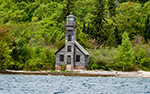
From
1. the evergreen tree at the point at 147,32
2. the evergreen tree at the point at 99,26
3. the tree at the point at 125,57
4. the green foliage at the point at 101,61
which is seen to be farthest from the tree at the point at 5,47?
the evergreen tree at the point at 147,32

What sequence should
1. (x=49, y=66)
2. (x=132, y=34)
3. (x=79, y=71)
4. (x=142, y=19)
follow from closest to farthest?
(x=79, y=71)
(x=49, y=66)
(x=132, y=34)
(x=142, y=19)

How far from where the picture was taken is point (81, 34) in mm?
75500

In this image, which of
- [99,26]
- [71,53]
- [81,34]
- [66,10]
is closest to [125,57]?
[71,53]

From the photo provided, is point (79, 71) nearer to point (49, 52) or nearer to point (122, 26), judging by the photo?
point (49, 52)

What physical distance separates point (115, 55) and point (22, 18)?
44847mm

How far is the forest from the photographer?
198 ft

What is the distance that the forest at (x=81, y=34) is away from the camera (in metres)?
60.4

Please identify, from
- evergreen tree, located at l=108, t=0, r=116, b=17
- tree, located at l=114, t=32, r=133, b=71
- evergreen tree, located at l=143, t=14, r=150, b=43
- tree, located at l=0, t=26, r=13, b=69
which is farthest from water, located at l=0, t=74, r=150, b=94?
evergreen tree, located at l=108, t=0, r=116, b=17

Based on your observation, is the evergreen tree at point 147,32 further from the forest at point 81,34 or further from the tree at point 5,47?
the tree at point 5,47

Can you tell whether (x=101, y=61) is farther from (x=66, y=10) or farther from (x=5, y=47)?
(x=66, y=10)

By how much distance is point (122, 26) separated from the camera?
284 feet

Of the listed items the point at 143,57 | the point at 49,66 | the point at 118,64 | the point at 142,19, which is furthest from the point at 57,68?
the point at 142,19

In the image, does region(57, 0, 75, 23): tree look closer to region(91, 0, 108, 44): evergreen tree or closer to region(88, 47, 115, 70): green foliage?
region(91, 0, 108, 44): evergreen tree

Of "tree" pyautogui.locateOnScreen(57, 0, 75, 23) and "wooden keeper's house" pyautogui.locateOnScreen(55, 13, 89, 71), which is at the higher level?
"tree" pyautogui.locateOnScreen(57, 0, 75, 23)
